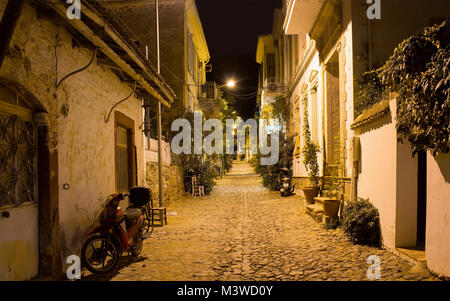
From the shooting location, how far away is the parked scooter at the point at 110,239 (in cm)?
458

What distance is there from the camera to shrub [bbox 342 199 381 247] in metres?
5.80

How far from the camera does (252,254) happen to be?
563 cm

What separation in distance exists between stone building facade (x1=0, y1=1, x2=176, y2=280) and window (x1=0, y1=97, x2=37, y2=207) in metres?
0.01

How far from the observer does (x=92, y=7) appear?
4.33 m

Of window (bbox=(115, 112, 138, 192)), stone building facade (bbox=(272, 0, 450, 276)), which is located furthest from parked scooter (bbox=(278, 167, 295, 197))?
window (bbox=(115, 112, 138, 192))

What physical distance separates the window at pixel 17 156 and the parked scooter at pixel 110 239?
1003mm

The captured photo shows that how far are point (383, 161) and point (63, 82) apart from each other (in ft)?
17.4

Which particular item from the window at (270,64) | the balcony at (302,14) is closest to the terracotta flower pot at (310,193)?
the balcony at (302,14)

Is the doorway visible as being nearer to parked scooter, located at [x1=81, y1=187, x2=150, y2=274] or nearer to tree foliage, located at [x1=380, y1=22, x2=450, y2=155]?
tree foliage, located at [x1=380, y1=22, x2=450, y2=155]

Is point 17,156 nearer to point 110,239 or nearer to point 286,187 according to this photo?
point 110,239

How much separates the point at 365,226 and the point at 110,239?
4367 millimetres

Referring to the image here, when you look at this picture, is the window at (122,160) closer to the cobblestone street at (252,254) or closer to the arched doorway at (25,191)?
the cobblestone street at (252,254)

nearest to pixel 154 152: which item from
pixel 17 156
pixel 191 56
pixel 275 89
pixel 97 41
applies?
pixel 97 41
